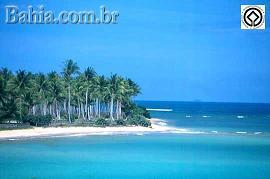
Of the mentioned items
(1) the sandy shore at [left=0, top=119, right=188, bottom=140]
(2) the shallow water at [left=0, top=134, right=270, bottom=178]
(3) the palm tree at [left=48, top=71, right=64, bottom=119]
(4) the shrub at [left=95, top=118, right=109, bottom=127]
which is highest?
(3) the palm tree at [left=48, top=71, right=64, bottom=119]

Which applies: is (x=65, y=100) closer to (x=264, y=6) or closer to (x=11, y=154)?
(x=11, y=154)

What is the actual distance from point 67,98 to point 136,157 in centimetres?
729

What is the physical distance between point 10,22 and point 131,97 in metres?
9.28

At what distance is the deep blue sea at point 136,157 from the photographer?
854cm

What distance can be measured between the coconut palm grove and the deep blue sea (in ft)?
5.07

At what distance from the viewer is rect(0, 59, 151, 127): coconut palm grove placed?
43.4ft

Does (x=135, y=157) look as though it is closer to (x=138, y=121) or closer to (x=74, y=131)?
(x=74, y=131)

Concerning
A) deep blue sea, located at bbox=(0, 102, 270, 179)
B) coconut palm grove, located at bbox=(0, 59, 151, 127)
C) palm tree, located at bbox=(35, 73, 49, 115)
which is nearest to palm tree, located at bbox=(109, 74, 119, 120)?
coconut palm grove, located at bbox=(0, 59, 151, 127)

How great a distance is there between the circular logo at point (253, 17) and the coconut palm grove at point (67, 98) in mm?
5759

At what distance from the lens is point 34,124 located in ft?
42.3

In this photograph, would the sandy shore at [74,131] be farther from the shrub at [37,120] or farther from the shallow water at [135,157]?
the shallow water at [135,157]

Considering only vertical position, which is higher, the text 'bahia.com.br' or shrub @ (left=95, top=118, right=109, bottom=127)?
the text 'bahia.com.br'

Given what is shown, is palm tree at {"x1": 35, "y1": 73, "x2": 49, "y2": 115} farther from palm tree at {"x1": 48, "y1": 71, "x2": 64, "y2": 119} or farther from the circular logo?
the circular logo

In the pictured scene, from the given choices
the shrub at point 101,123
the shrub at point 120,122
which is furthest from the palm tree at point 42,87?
the shrub at point 120,122
